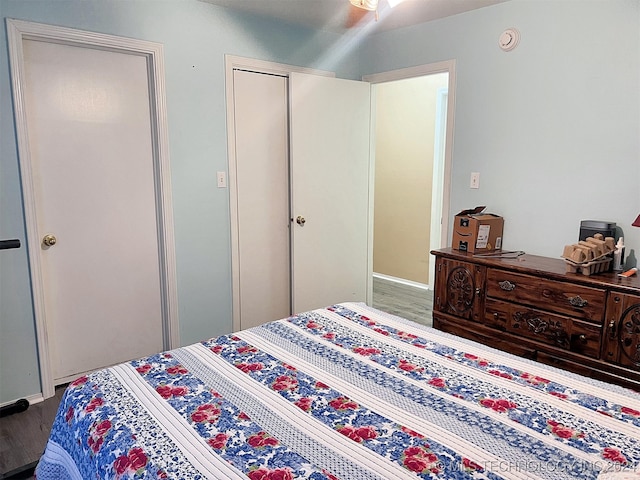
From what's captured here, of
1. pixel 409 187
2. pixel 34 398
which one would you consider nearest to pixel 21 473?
pixel 34 398

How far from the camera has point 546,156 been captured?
278cm

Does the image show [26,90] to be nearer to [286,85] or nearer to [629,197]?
[286,85]

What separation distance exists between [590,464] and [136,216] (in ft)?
8.77

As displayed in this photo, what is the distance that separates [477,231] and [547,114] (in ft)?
2.65

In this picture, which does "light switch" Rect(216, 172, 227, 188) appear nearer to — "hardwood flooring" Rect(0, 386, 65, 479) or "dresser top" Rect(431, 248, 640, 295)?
"dresser top" Rect(431, 248, 640, 295)

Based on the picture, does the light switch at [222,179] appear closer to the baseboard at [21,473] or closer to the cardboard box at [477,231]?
the cardboard box at [477,231]

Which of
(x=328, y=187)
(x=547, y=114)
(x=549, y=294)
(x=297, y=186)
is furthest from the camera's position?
(x=328, y=187)

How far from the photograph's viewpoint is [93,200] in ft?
9.04

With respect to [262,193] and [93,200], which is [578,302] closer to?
[262,193]

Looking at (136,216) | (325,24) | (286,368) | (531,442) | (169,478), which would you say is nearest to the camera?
(169,478)

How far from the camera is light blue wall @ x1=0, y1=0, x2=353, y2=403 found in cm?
242

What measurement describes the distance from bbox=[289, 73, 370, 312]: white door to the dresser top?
1.01m

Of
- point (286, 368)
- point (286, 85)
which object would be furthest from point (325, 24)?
point (286, 368)

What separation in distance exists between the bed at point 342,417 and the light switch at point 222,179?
162 centimetres
